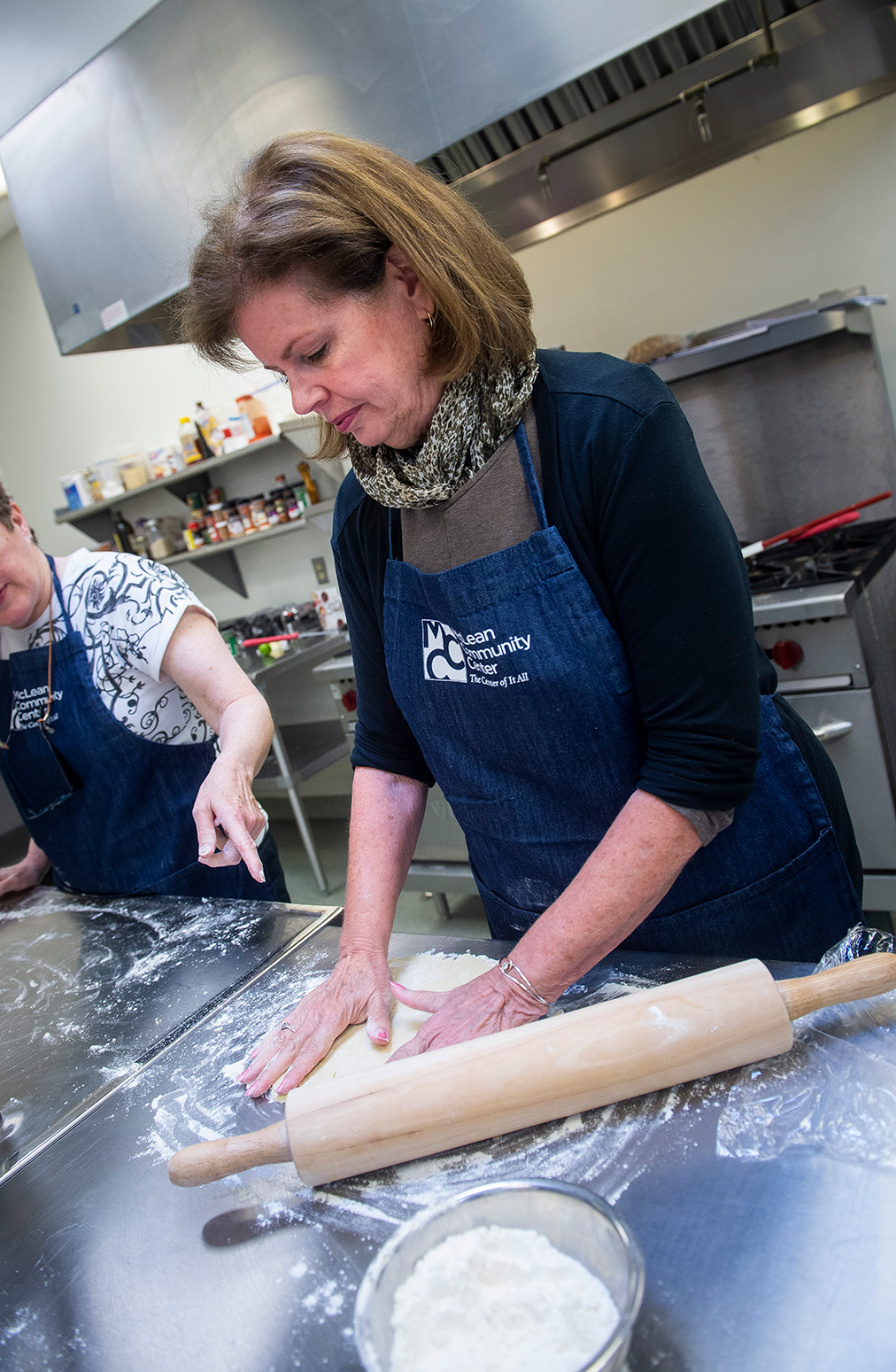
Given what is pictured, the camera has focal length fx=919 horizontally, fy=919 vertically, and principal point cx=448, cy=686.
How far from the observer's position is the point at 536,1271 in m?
0.54

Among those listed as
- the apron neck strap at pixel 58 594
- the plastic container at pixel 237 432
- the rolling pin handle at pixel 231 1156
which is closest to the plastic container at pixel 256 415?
the plastic container at pixel 237 432

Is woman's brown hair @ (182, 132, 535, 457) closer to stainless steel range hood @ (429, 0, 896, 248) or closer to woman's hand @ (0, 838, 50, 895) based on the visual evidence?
stainless steel range hood @ (429, 0, 896, 248)

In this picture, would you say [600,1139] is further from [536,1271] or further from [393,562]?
[393,562]

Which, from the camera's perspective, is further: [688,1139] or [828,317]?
[828,317]

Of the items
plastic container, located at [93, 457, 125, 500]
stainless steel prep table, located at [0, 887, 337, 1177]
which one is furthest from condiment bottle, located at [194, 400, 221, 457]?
stainless steel prep table, located at [0, 887, 337, 1177]

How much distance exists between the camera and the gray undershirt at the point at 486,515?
0.97 meters

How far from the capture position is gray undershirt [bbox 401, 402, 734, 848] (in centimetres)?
97

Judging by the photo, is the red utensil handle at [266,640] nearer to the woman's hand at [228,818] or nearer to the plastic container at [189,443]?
the plastic container at [189,443]

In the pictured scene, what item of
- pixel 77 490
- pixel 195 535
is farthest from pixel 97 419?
pixel 195 535

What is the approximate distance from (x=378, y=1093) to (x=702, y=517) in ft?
1.84

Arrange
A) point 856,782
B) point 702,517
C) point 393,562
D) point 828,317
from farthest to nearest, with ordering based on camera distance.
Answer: point 828,317, point 856,782, point 393,562, point 702,517

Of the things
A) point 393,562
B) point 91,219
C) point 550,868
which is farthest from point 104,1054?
point 91,219

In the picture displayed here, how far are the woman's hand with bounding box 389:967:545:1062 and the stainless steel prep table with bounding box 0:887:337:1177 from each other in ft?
1.24

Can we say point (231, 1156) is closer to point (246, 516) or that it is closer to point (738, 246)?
point (738, 246)
